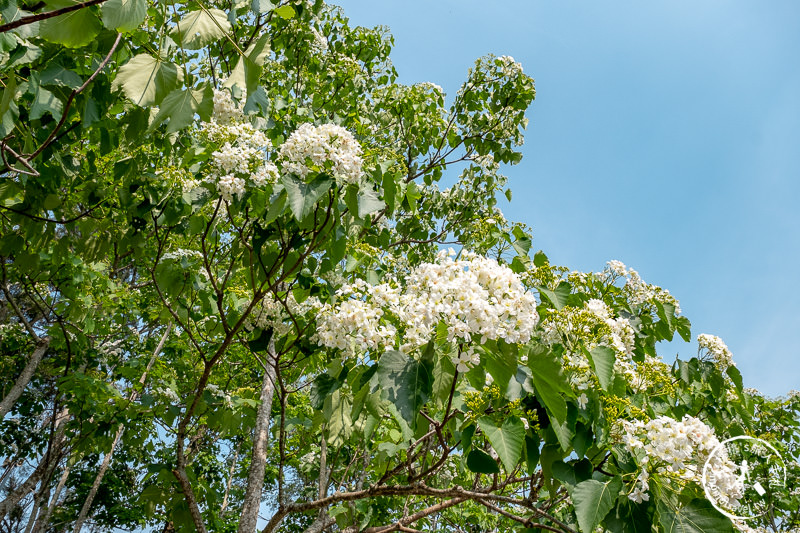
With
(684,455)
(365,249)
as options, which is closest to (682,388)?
(684,455)

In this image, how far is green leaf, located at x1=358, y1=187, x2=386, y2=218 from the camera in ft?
7.39

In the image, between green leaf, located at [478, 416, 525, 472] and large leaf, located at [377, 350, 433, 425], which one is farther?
green leaf, located at [478, 416, 525, 472]

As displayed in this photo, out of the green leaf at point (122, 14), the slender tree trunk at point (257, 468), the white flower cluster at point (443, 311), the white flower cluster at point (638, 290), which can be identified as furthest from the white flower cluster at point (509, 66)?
the green leaf at point (122, 14)

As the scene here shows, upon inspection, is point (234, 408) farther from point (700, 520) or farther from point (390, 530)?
point (700, 520)

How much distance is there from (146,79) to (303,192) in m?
0.87

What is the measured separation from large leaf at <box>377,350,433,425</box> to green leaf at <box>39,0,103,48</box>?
1178mm

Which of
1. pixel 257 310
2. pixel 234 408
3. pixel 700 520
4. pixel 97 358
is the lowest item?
pixel 700 520

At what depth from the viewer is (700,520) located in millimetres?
1621

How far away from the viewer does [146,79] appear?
1.33 meters

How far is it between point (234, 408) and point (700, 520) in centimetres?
308

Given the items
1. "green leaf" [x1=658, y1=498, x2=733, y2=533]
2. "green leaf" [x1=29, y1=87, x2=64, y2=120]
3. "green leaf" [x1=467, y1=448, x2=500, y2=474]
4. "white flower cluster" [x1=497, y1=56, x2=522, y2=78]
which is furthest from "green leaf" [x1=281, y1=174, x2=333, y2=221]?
"white flower cluster" [x1=497, y1=56, x2=522, y2=78]

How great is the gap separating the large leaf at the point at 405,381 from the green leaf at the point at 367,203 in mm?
753

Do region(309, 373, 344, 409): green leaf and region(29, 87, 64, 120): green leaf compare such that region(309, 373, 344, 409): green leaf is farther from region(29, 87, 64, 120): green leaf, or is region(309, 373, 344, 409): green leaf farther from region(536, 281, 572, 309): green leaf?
region(29, 87, 64, 120): green leaf

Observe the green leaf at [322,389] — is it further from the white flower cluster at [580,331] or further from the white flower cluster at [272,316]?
the white flower cluster at [272,316]
